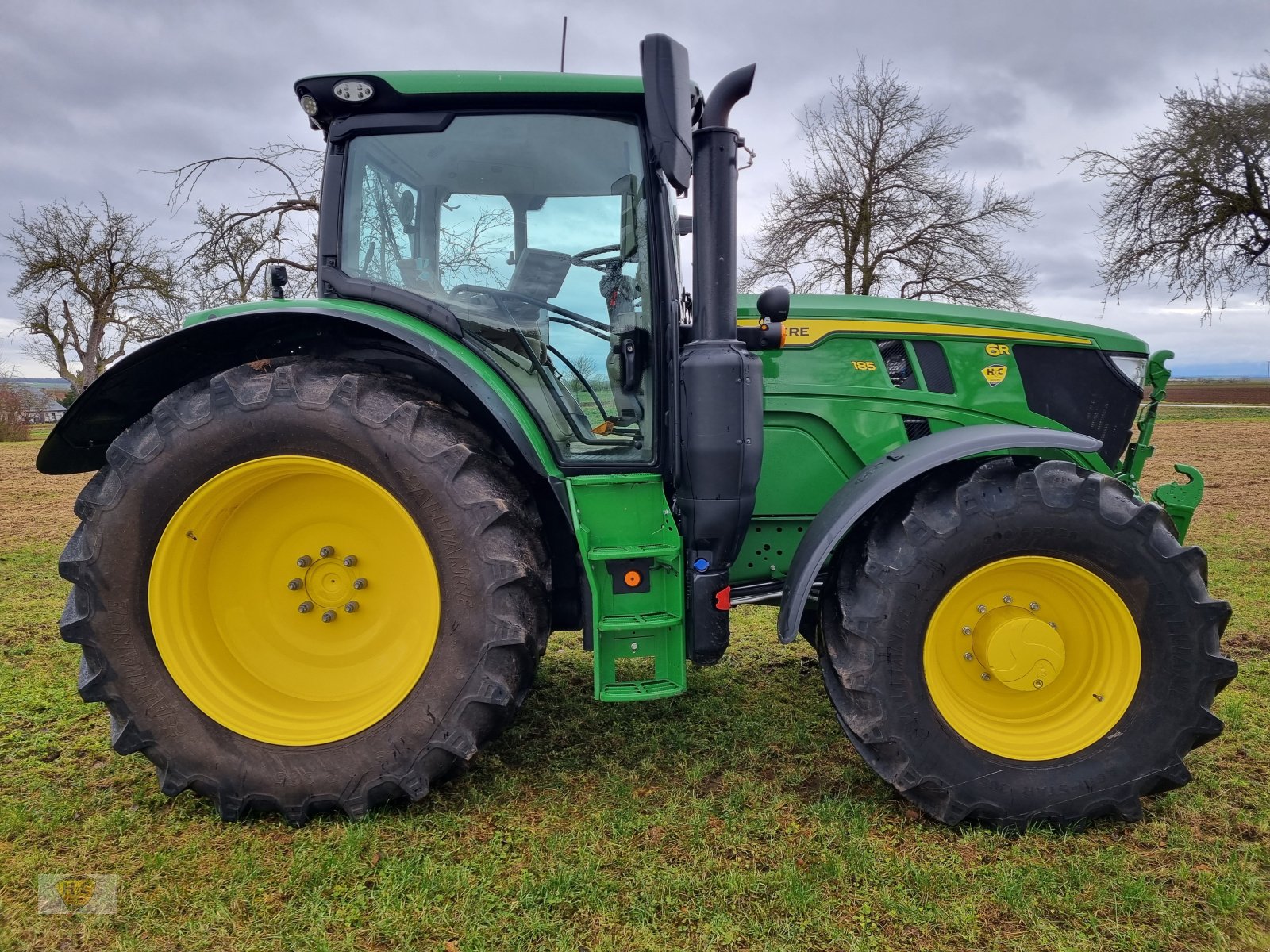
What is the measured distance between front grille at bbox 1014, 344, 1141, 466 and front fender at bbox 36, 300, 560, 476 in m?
1.86

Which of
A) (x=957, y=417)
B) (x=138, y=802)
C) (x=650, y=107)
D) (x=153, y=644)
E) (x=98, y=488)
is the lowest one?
(x=138, y=802)

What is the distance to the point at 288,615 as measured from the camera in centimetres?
264

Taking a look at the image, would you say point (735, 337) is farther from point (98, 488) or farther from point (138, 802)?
point (138, 802)

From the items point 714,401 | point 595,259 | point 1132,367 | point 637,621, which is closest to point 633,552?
point 637,621

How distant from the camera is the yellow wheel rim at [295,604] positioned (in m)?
2.49

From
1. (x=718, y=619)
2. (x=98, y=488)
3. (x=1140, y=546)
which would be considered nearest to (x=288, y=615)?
(x=98, y=488)

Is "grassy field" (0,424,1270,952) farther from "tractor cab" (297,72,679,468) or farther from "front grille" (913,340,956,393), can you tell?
"front grille" (913,340,956,393)

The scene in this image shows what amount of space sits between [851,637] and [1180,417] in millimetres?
21195

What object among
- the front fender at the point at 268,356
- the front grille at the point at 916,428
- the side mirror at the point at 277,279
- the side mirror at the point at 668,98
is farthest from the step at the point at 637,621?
the side mirror at the point at 277,279

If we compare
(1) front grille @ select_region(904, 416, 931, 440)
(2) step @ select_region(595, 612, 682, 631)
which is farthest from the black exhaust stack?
(1) front grille @ select_region(904, 416, 931, 440)

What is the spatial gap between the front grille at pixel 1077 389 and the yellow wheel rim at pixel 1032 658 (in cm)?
82

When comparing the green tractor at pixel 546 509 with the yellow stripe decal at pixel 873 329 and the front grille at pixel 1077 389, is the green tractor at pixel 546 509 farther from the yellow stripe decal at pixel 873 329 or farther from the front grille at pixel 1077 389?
the front grille at pixel 1077 389

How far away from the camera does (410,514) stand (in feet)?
7.99

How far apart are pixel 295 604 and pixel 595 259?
1565 millimetres
